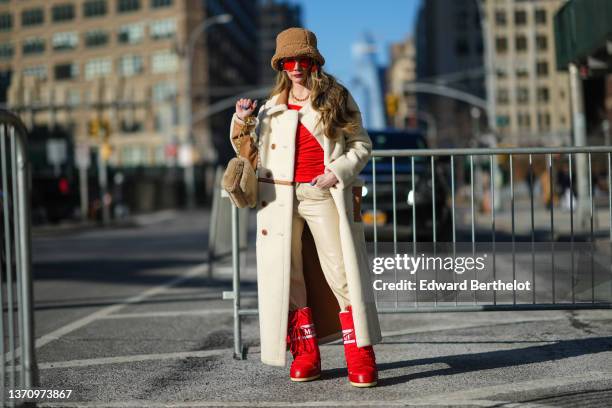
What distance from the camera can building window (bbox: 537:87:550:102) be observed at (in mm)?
105125

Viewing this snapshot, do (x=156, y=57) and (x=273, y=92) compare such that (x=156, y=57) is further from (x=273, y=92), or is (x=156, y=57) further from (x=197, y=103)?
(x=273, y=92)

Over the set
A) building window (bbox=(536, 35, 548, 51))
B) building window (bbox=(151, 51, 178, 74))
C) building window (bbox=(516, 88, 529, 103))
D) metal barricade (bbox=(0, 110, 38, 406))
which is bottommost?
metal barricade (bbox=(0, 110, 38, 406))

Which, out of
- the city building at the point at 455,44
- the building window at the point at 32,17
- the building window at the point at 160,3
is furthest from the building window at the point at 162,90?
the city building at the point at 455,44

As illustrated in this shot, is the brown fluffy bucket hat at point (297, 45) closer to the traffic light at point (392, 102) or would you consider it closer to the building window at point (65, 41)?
the traffic light at point (392, 102)

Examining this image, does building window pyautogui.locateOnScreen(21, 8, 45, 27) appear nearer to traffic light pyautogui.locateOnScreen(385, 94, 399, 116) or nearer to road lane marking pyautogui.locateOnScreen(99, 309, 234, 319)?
traffic light pyautogui.locateOnScreen(385, 94, 399, 116)

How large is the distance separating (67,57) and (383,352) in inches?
3413

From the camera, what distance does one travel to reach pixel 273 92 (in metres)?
4.94

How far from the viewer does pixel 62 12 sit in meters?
87.7

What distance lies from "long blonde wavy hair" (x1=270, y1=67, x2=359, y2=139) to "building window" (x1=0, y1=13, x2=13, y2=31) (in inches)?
3612

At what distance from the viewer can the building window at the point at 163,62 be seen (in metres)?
81.6

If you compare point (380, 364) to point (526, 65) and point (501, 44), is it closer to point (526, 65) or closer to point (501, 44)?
point (501, 44)

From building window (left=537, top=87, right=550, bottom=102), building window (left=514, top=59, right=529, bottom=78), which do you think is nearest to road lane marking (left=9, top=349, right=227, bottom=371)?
building window (left=514, top=59, right=529, bottom=78)

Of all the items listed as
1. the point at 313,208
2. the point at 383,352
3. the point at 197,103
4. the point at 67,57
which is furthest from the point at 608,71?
the point at 67,57

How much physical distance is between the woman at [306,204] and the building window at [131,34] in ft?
269
